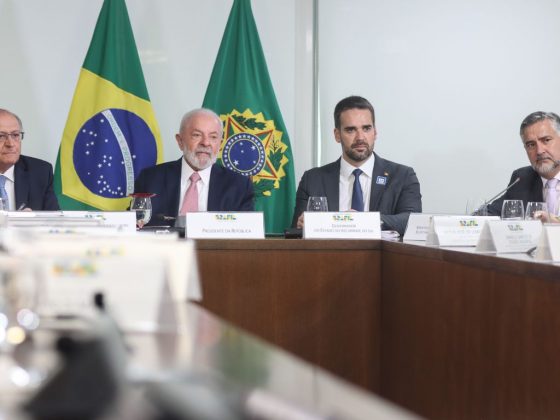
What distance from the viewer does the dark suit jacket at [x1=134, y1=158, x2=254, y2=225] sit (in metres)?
4.53

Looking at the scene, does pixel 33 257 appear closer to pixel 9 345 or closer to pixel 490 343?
pixel 9 345

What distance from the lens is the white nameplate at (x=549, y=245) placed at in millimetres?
2428

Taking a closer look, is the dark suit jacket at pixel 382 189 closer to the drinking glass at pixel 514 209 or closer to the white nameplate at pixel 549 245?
the drinking glass at pixel 514 209

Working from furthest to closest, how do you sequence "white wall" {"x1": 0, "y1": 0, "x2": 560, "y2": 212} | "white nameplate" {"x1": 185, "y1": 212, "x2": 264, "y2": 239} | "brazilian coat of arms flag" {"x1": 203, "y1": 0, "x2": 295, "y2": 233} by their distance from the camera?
1. "white wall" {"x1": 0, "y1": 0, "x2": 560, "y2": 212}
2. "brazilian coat of arms flag" {"x1": 203, "y1": 0, "x2": 295, "y2": 233}
3. "white nameplate" {"x1": 185, "y1": 212, "x2": 264, "y2": 239}

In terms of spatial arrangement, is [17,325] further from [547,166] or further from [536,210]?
[547,166]

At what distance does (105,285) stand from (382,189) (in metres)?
3.50

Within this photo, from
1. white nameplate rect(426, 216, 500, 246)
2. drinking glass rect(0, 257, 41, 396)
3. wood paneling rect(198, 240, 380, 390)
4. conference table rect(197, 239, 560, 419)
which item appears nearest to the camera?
drinking glass rect(0, 257, 41, 396)

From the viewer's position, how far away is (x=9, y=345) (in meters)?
0.98

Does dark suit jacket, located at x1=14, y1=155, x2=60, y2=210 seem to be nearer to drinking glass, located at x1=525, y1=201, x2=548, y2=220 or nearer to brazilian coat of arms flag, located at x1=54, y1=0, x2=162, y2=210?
brazilian coat of arms flag, located at x1=54, y1=0, x2=162, y2=210

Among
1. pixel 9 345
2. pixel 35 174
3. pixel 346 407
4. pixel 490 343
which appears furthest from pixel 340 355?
pixel 346 407

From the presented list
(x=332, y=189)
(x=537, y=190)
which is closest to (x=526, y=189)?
(x=537, y=190)

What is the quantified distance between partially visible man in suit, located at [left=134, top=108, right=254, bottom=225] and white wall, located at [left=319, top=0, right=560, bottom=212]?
1439 mm

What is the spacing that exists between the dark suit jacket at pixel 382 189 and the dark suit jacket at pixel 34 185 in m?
1.33

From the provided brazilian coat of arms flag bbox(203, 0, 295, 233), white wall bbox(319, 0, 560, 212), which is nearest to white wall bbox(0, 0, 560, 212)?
white wall bbox(319, 0, 560, 212)
